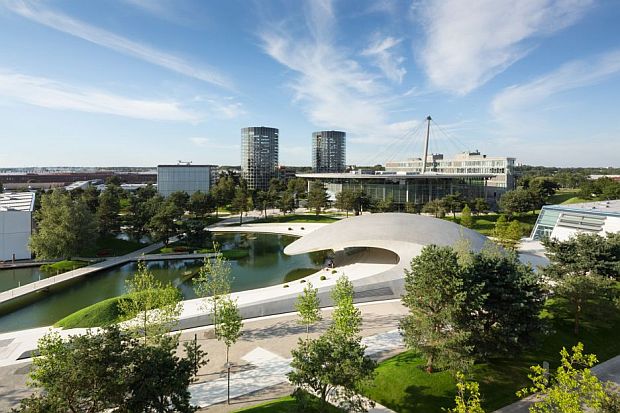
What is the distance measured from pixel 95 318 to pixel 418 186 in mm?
57839

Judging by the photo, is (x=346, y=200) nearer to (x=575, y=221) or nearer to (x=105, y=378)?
(x=575, y=221)

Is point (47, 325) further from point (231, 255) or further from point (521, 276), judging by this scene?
point (521, 276)

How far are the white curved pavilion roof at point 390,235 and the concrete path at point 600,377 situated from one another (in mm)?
11278

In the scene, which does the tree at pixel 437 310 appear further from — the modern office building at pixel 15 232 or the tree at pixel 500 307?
the modern office building at pixel 15 232

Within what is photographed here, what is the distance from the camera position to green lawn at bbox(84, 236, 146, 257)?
126 feet

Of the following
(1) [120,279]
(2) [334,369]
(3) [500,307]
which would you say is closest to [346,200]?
(1) [120,279]

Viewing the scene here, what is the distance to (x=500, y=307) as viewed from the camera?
1535 cm

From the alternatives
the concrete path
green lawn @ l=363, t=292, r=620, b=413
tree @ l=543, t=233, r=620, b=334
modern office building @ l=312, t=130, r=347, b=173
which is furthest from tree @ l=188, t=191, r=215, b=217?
modern office building @ l=312, t=130, r=347, b=173

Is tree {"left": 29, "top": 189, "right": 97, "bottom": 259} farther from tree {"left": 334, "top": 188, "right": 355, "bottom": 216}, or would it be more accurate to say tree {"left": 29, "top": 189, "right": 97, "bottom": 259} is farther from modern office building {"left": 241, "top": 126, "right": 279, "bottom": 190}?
modern office building {"left": 241, "top": 126, "right": 279, "bottom": 190}

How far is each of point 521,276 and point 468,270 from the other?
2.52 m

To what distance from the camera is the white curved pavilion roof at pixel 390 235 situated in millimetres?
27625

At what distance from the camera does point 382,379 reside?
49.3 feet

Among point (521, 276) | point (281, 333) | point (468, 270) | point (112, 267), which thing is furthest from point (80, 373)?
point (112, 267)

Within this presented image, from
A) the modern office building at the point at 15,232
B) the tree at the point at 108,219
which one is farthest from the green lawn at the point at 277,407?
the tree at the point at 108,219
